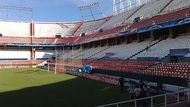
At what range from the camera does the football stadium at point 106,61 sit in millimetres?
19766

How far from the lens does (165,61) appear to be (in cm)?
2994

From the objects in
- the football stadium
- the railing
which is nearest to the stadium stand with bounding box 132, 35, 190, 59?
the football stadium

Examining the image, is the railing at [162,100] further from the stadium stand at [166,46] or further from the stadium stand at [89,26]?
the stadium stand at [89,26]

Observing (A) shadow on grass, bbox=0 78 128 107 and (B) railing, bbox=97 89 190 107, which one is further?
(A) shadow on grass, bbox=0 78 128 107

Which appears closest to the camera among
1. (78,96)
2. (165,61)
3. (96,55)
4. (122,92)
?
(78,96)

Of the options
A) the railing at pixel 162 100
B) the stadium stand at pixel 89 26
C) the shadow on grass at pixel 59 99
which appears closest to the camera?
the railing at pixel 162 100

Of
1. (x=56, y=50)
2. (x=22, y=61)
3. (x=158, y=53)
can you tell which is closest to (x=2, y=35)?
(x=22, y=61)

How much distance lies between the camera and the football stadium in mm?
19766

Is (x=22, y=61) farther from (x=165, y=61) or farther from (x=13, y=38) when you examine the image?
(x=165, y=61)

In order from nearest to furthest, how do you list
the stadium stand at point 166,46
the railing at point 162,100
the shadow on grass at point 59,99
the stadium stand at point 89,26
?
1. the railing at point 162,100
2. the shadow on grass at point 59,99
3. the stadium stand at point 166,46
4. the stadium stand at point 89,26

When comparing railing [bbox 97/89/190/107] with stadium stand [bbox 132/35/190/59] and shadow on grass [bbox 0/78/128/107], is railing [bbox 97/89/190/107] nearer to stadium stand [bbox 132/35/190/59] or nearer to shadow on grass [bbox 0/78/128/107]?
shadow on grass [bbox 0/78/128/107]

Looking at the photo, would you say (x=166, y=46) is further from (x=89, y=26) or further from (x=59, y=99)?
(x=89, y=26)

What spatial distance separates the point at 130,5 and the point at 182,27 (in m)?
29.9

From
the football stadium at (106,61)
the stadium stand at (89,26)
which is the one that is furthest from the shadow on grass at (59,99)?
the stadium stand at (89,26)
